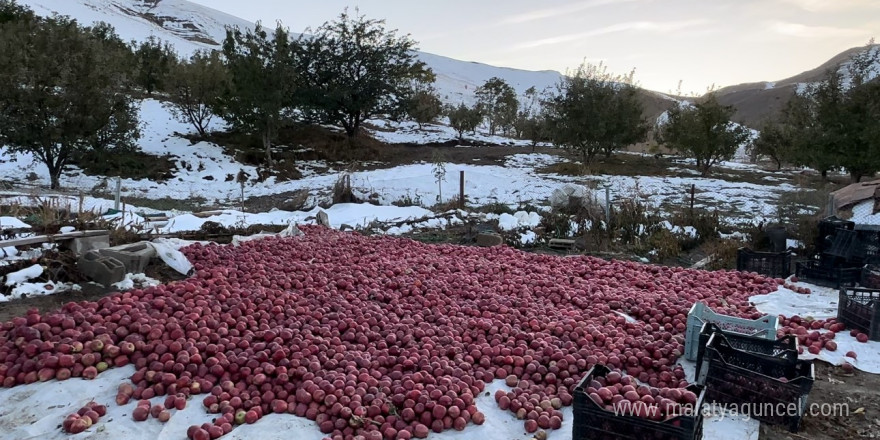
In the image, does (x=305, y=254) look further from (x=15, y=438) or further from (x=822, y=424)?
(x=822, y=424)

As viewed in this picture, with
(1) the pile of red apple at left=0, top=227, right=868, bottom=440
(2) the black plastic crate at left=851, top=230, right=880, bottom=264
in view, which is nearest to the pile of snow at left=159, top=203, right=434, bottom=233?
(1) the pile of red apple at left=0, top=227, right=868, bottom=440

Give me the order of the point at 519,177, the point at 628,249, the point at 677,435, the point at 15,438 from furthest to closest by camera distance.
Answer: the point at 519,177, the point at 628,249, the point at 15,438, the point at 677,435

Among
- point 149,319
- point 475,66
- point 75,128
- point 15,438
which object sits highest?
point 475,66

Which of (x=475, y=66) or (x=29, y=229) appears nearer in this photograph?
(x=29, y=229)

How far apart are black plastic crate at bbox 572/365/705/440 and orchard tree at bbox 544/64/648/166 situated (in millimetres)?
16477

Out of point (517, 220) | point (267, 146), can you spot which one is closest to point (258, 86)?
point (267, 146)

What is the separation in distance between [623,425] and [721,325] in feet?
5.65

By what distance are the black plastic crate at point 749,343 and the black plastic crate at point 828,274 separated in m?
2.54

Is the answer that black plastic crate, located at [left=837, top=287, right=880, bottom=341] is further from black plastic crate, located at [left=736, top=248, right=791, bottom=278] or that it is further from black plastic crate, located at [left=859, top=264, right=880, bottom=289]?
black plastic crate, located at [left=736, top=248, right=791, bottom=278]

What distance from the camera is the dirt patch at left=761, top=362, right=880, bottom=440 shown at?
107 inches

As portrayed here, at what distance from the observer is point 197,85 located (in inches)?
781

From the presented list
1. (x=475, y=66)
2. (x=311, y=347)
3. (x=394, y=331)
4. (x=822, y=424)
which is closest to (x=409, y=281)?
(x=394, y=331)

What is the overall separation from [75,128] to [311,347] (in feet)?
44.7

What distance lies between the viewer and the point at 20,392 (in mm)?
3043
